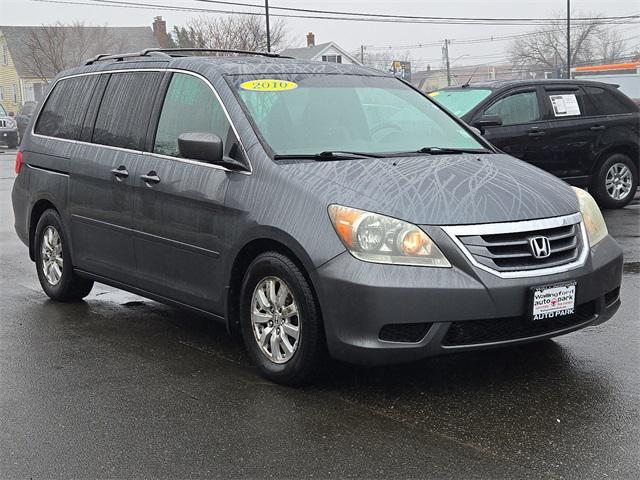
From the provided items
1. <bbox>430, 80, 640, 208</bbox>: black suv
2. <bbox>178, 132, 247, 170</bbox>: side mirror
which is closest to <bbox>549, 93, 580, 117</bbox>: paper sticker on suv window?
<bbox>430, 80, 640, 208</bbox>: black suv

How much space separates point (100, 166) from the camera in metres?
6.17

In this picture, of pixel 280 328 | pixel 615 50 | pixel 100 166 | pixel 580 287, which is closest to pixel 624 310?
pixel 580 287

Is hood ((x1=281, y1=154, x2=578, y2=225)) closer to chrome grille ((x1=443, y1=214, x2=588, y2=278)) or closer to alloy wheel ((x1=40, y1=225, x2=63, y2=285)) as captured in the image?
chrome grille ((x1=443, y1=214, x2=588, y2=278))

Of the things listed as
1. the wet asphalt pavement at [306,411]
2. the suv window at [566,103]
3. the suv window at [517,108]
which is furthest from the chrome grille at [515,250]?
the suv window at [566,103]

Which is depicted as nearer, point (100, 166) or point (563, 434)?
point (563, 434)

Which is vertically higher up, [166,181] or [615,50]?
[166,181]

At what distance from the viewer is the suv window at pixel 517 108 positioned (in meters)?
11.8

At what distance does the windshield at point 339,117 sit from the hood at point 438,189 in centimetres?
31

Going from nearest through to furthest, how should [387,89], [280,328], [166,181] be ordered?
1. [280,328]
2. [166,181]
3. [387,89]

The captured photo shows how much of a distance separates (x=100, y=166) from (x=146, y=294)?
977 millimetres

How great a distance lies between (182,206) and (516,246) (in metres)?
2.01

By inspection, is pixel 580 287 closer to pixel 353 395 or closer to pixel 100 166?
pixel 353 395

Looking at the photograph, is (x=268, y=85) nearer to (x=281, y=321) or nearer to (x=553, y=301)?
(x=281, y=321)

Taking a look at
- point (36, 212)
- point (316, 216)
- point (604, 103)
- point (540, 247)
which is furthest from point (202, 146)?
point (604, 103)
